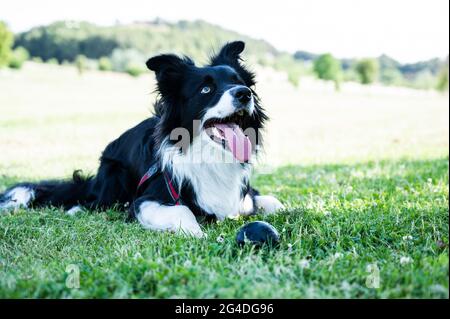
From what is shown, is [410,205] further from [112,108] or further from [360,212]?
[112,108]

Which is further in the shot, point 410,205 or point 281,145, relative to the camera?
point 281,145

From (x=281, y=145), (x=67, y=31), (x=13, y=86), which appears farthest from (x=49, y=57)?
(x=281, y=145)

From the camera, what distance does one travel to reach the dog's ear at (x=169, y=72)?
4.84 meters

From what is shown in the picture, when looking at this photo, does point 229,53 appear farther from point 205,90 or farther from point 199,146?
point 199,146

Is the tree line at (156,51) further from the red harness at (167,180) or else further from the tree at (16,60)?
the red harness at (167,180)

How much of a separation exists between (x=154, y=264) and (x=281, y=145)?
40.5 feet

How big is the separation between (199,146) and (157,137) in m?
0.55

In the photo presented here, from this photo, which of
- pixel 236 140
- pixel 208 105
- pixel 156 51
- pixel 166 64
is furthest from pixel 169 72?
pixel 156 51

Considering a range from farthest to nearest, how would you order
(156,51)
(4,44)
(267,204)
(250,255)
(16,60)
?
(156,51)
(4,44)
(16,60)
(267,204)
(250,255)

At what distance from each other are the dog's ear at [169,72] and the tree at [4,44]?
152 feet

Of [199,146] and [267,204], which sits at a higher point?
[199,146]

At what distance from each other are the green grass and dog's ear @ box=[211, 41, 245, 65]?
5.79 ft

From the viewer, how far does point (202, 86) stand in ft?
15.7

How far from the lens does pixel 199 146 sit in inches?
189
